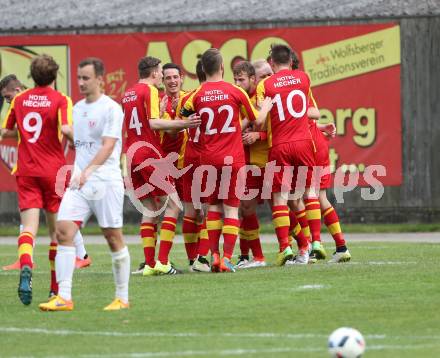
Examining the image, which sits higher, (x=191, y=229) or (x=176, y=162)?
(x=176, y=162)

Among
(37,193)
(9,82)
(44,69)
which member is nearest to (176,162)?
(9,82)

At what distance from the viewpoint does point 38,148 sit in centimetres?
1192

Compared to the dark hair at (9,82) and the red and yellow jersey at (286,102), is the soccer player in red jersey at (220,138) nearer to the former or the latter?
the red and yellow jersey at (286,102)

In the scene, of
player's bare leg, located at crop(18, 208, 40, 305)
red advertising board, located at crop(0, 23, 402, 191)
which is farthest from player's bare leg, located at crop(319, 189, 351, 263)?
red advertising board, located at crop(0, 23, 402, 191)

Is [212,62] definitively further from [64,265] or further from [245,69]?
[64,265]

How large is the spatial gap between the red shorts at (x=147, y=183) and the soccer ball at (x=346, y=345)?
6374 mm

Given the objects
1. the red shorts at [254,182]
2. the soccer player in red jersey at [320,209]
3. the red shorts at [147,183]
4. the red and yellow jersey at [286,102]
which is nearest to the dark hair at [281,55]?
the red and yellow jersey at [286,102]

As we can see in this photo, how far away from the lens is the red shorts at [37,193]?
1193 cm

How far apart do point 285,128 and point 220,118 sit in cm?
121

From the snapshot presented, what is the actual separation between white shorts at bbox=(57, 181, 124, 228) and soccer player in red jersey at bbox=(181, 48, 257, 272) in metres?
2.90

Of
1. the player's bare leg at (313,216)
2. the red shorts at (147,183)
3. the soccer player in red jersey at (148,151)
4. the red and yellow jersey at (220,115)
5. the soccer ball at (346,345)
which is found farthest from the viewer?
the player's bare leg at (313,216)

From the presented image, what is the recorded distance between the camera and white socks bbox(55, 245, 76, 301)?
36.1 ft

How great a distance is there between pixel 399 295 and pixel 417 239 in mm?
9937

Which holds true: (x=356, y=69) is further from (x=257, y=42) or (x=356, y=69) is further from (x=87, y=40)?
(x=87, y=40)
